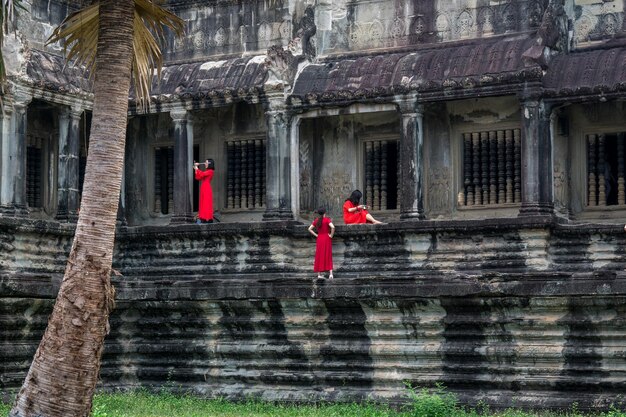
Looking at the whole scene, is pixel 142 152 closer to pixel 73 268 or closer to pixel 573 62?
pixel 573 62

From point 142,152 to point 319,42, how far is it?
494cm

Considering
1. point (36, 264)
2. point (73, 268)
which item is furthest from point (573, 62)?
point (73, 268)

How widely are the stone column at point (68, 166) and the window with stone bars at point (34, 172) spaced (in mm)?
954

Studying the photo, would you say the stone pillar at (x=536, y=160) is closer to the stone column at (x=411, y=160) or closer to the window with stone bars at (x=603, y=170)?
the window with stone bars at (x=603, y=170)

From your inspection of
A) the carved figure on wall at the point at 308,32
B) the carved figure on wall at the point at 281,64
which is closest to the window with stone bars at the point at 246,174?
the carved figure on wall at the point at 281,64

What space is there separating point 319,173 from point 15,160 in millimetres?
6068

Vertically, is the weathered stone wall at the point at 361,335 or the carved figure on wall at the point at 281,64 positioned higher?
the carved figure on wall at the point at 281,64

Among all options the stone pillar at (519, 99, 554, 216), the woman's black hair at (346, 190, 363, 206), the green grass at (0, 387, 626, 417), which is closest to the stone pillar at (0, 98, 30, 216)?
the woman's black hair at (346, 190, 363, 206)

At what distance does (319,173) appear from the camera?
27.8 m

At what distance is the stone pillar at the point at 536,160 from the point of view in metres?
24.2

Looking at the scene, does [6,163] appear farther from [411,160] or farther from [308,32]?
[411,160]

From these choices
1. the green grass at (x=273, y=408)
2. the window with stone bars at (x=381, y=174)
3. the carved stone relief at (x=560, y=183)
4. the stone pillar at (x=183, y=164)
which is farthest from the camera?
the stone pillar at (x=183, y=164)

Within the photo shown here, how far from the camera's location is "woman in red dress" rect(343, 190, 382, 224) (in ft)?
82.1

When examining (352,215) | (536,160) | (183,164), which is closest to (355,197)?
(352,215)
